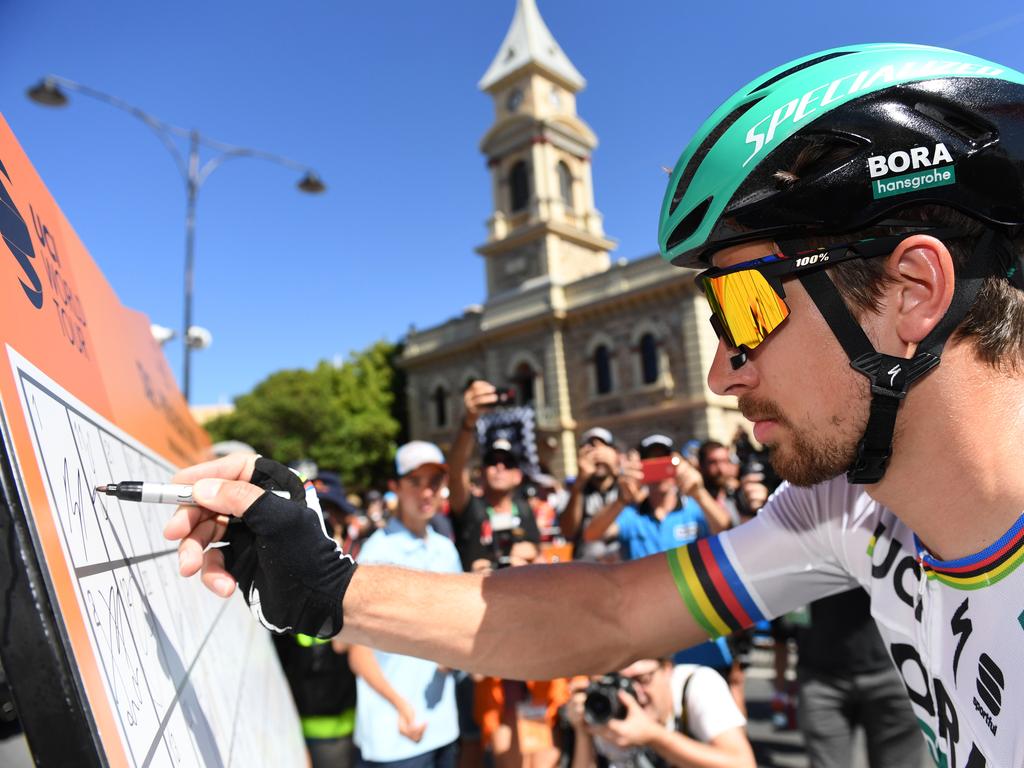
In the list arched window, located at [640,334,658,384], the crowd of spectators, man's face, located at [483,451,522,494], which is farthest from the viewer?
arched window, located at [640,334,658,384]

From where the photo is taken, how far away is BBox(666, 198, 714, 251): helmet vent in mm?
1533

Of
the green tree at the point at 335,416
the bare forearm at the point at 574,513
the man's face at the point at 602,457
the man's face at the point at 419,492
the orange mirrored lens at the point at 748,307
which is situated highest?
the orange mirrored lens at the point at 748,307

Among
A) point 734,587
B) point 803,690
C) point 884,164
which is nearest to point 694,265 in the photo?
point 884,164

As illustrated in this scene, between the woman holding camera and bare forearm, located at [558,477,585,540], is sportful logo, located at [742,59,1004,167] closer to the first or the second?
the woman holding camera

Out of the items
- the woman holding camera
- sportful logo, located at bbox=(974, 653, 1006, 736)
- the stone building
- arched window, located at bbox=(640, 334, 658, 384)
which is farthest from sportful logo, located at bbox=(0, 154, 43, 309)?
arched window, located at bbox=(640, 334, 658, 384)

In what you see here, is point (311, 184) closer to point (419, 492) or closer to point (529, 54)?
point (419, 492)

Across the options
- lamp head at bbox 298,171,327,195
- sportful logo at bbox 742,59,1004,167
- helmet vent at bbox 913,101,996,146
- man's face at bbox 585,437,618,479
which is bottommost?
man's face at bbox 585,437,618,479

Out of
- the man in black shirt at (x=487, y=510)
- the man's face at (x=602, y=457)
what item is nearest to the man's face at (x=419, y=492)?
the man in black shirt at (x=487, y=510)

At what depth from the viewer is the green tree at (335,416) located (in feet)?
119

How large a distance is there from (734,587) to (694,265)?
0.78 m

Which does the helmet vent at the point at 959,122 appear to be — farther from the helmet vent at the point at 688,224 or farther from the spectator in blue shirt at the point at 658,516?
the spectator in blue shirt at the point at 658,516

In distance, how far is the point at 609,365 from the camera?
29203mm

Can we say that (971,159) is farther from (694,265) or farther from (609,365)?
(609,365)

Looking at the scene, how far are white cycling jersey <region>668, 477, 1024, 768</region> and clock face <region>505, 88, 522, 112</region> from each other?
36919mm
